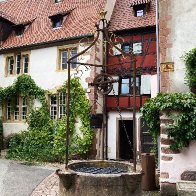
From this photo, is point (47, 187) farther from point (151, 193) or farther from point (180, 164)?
point (180, 164)

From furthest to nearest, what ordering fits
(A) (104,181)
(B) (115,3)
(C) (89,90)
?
(B) (115,3) < (C) (89,90) < (A) (104,181)

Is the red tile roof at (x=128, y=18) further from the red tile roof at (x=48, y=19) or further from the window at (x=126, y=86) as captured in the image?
the window at (x=126, y=86)

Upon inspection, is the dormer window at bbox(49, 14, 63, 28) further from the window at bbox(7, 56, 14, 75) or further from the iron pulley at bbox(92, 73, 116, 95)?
the iron pulley at bbox(92, 73, 116, 95)

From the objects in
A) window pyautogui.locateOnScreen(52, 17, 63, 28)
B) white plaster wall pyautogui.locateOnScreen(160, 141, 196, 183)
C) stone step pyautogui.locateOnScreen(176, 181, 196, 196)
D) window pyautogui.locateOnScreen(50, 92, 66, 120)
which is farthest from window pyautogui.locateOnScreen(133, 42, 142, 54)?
stone step pyautogui.locateOnScreen(176, 181, 196, 196)

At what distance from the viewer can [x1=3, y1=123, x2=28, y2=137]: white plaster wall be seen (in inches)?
592

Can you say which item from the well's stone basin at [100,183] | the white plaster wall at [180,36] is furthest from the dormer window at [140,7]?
the well's stone basin at [100,183]

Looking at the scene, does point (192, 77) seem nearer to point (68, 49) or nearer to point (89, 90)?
point (89, 90)

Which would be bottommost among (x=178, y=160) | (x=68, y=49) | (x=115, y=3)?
(x=178, y=160)

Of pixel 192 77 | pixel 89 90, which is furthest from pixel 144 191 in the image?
pixel 89 90

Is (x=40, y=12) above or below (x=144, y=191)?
above

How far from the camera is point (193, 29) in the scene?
725cm

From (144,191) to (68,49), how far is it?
8631mm

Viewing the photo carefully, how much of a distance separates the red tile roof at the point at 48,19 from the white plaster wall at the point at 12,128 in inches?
165

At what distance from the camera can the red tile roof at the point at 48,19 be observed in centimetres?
1452
